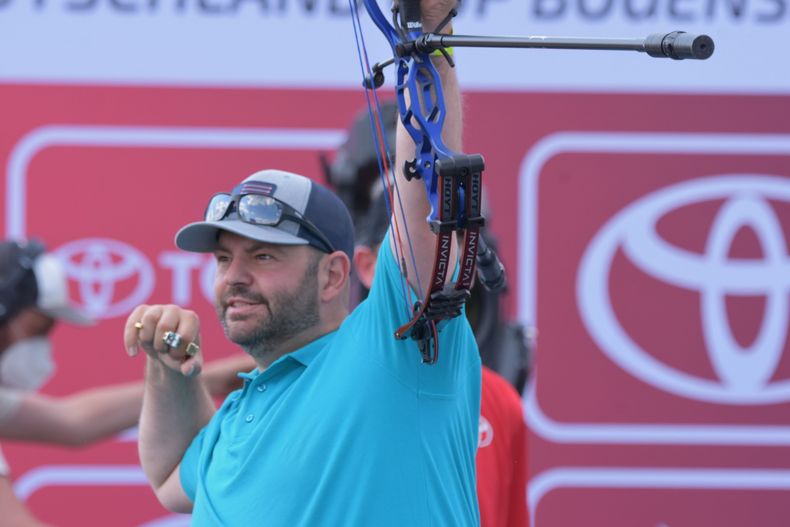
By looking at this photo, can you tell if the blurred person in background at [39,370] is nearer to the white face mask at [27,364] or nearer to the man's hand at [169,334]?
the white face mask at [27,364]

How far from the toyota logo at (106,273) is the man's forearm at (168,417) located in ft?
4.71

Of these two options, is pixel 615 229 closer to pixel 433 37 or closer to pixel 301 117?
pixel 301 117

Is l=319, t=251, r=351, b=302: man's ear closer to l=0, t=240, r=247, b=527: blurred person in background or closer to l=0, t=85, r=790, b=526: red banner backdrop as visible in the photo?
l=0, t=240, r=247, b=527: blurred person in background

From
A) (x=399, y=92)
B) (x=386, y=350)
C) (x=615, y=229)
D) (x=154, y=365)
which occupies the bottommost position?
(x=615, y=229)

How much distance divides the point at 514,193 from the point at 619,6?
63 centimetres

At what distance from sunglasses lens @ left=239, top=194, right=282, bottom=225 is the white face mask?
1713 millimetres

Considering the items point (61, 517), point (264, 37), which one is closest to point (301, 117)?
point (264, 37)

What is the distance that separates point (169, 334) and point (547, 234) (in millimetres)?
1828

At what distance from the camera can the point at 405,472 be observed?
1822mm

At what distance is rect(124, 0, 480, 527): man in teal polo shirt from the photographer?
5.97ft

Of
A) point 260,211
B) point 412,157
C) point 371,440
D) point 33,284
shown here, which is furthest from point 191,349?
point 33,284

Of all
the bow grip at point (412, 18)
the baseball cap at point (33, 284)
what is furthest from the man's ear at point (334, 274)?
the baseball cap at point (33, 284)

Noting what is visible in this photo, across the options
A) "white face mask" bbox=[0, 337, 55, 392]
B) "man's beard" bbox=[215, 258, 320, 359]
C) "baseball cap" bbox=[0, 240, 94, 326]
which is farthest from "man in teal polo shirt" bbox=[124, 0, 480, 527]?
"white face mask" bbox=[0, 337, 55, 392]

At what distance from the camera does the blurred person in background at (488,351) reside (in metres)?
2.35
